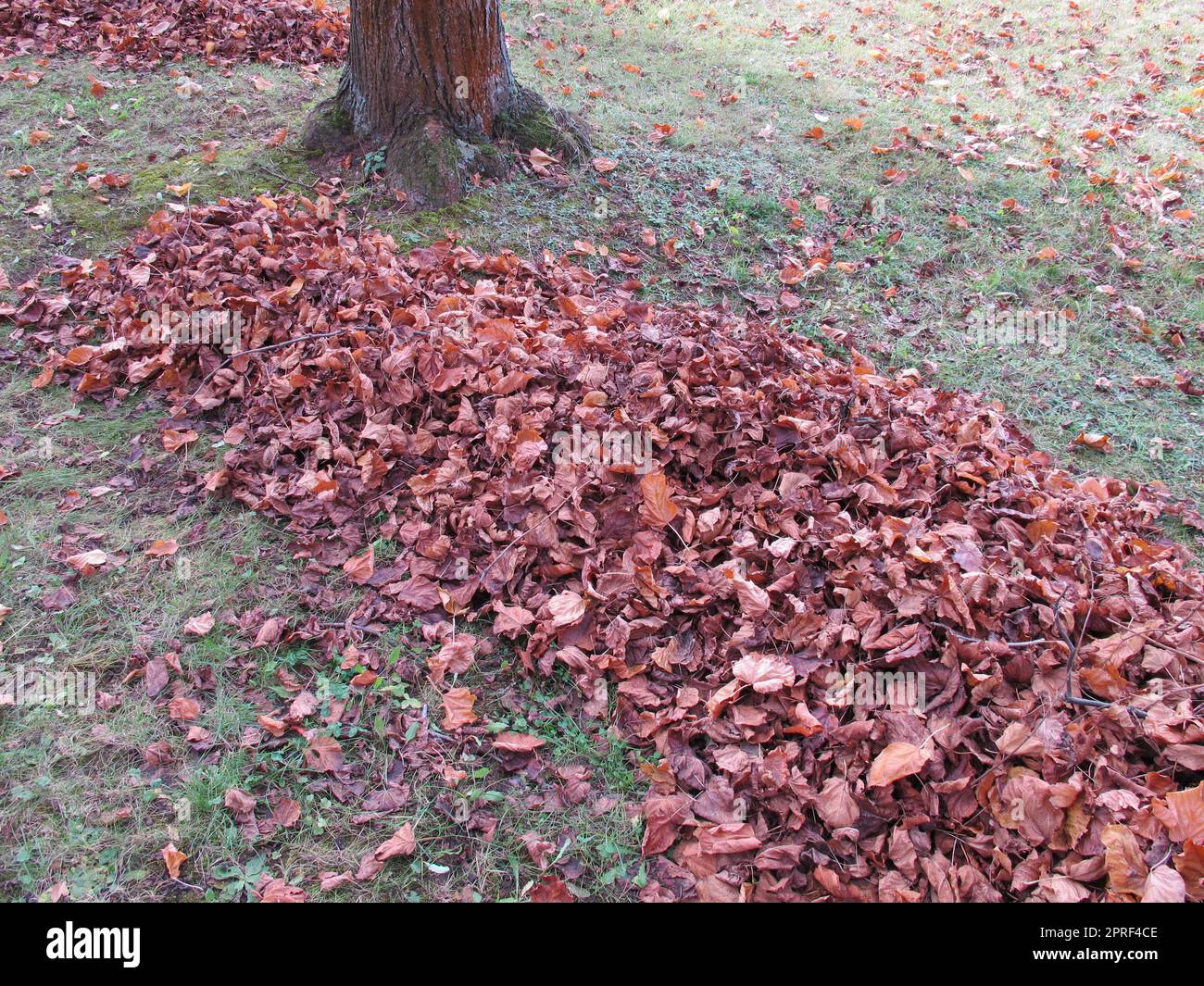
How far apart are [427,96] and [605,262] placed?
4.52ft

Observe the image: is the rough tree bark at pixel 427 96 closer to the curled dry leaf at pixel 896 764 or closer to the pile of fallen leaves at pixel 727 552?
the pile of fallen leaves at pixel 727 552

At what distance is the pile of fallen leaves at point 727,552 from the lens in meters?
2.23

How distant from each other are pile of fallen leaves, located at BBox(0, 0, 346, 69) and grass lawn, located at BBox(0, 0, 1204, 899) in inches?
12.4

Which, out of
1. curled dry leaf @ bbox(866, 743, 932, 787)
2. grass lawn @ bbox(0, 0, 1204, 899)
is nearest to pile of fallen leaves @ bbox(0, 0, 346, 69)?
grass lawn @ bbox(0, 0, 1204, 899)

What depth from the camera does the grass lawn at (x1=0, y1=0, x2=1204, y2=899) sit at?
2260mm

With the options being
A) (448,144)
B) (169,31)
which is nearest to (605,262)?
(448,144)

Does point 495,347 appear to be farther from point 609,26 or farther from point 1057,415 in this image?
point 609,26

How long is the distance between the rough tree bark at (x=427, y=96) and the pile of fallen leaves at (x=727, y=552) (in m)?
0.78

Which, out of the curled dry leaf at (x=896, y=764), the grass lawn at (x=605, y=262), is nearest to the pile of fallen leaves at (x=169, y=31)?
the grass lawn at (x=605, y=262)

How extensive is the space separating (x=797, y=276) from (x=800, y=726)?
3060mm

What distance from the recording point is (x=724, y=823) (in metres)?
2.26

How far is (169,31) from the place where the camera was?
596cm

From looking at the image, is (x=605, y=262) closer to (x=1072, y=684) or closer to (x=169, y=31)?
(x=1072, y=684)
